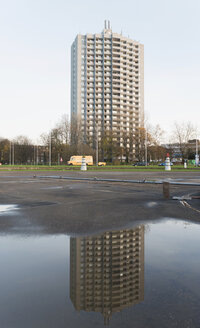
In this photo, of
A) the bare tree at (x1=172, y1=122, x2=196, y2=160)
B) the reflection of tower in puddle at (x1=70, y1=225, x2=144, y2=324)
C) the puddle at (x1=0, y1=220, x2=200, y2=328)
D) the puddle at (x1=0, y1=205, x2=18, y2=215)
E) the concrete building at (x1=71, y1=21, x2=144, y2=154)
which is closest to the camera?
the puddle at (x1=0, y1=220, x2=200, y2=328)

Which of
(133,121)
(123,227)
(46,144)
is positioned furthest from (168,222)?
(133,121)

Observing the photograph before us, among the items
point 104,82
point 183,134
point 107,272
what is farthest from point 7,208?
point 104,82

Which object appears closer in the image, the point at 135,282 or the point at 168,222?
the point at 135,282

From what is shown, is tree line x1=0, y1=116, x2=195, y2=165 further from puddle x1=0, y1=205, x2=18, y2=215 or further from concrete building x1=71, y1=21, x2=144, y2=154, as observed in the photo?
puddle x1=0, y1=205, x2=18, y2=215

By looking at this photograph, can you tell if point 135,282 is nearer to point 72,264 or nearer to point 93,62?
point 72,264

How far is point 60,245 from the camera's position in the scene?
14.0 feet

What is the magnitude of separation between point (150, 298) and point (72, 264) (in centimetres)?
123

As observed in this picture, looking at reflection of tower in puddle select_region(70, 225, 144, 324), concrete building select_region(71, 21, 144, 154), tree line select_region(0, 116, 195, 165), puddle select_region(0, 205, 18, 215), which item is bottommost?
puddle select_region(0, 205, 18, 215)

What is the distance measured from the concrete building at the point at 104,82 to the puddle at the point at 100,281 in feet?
352

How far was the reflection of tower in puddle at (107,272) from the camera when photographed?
2596 mm

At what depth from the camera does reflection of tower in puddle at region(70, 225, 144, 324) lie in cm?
260

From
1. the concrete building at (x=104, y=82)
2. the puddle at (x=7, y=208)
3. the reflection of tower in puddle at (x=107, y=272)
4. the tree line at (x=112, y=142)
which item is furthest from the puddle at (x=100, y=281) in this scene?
the concrete building at (x=104, y=82)

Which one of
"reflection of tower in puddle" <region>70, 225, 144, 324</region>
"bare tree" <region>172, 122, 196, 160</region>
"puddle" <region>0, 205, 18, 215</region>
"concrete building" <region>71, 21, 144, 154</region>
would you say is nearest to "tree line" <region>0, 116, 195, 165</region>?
"bare tree" <region>172, 122, 196, 160</region>

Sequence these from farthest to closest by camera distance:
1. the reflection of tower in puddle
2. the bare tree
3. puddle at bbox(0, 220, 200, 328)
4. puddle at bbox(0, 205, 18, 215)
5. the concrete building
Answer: the concrete building < the bare tree < puddle at bbox(0, 205, 18, 215) < the reflection of tower in puddle < puddle at bbox(0, 220, 200, 328)
